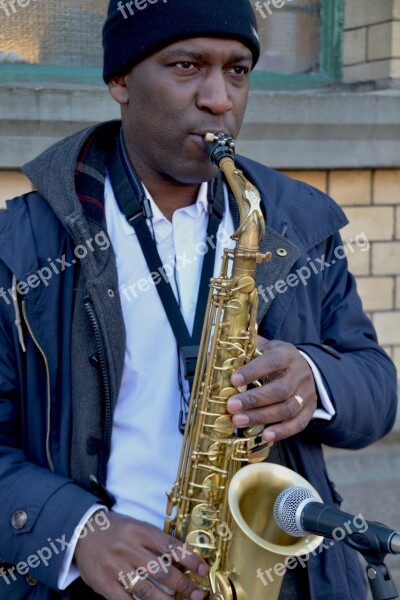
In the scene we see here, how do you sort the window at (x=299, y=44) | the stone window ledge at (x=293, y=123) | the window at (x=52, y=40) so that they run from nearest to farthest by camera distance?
the stone window ledge at (x=293, y=123)
the window at (x=52, y=40)
the window at (x=299, y=44)

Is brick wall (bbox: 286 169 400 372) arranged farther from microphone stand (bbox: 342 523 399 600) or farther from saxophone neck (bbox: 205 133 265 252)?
microphone stand (bbox: 342 523 399 600)

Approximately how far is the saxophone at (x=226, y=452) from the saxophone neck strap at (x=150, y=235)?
0.33 ft

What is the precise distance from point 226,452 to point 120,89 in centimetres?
112

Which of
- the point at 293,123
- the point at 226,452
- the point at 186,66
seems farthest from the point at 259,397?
the point at 293,123

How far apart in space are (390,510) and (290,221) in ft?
9.35

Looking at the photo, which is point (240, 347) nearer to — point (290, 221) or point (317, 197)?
point (290, 221)

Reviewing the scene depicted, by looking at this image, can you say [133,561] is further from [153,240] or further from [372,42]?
[372,42]

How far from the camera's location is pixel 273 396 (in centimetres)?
222

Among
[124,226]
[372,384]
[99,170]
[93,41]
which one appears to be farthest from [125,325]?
[93,41]

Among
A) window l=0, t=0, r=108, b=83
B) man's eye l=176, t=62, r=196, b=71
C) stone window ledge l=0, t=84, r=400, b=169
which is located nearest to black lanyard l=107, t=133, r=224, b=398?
man's eye l=176, t=62, r=196, b=71

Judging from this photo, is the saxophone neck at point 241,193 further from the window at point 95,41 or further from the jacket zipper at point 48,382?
the window at point 95,41

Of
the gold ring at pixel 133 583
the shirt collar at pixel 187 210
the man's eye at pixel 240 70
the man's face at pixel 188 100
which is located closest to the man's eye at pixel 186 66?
the man's face at pixel 188 100

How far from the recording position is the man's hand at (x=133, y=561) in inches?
86.1

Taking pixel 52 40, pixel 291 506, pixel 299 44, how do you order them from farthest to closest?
pixel 299 44
pixel 52 40
pixel 291 506
